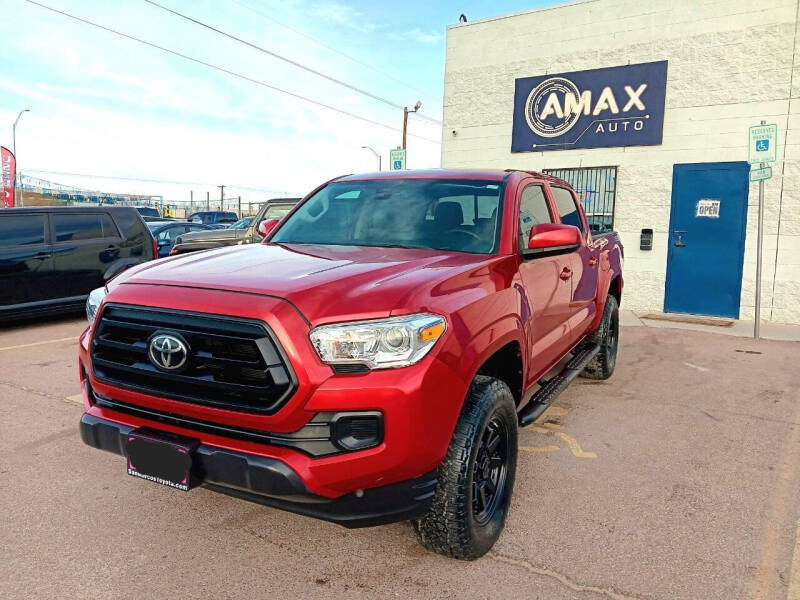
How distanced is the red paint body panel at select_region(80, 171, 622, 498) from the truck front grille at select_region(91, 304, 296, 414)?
4cm

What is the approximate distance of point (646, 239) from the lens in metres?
10.1

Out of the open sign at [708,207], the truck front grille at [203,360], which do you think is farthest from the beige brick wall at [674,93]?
the truck front grille at [203,360]

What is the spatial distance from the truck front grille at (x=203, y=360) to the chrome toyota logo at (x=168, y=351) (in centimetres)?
2

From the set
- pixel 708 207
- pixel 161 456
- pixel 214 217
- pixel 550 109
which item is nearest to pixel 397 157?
pixel 550 109

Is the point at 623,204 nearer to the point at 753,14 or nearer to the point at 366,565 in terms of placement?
the point at 753,14

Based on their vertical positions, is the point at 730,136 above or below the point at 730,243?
above

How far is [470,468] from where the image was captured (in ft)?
7.68

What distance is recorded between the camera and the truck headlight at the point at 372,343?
6.82 feet

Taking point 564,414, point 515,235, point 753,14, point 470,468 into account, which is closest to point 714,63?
point 753,14

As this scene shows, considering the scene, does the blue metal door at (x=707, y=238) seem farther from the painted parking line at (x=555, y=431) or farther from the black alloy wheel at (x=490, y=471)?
the black alloy wheel at (x=490, y=471)

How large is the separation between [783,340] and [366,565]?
25.3 feet

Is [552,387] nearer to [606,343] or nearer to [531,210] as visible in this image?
[531,210]

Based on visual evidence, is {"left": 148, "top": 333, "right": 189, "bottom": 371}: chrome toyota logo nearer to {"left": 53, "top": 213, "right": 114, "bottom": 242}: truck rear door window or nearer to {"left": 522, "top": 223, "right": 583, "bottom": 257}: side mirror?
{"left": 522, "top": 223, "right": 583, "bottom": 257}: side mirror

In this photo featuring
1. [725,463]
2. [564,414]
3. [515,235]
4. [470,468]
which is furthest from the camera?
[564,414]
